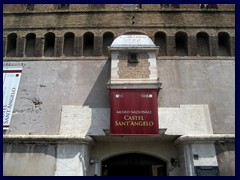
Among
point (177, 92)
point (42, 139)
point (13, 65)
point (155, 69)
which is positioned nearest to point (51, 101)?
point (42, 139)

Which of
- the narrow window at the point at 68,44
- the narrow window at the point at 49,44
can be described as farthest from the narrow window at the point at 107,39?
the narrow window at the point at 49,44

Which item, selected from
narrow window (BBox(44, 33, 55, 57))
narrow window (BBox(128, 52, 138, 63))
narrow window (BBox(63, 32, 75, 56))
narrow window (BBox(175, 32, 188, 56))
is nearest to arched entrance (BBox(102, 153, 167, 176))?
narrow window (BBox(128, 52, 138, 63))

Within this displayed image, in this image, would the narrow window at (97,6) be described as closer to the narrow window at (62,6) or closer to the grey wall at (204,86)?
the narrow window at (62,6)

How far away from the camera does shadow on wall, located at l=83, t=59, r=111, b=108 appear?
1102 cm

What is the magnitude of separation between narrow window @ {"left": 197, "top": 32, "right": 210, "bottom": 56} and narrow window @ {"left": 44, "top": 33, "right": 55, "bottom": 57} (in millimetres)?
5998

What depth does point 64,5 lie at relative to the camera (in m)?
13.8

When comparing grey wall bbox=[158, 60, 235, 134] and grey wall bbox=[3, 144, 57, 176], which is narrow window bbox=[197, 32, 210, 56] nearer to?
grey wall bbox=[158, 60, 235, 134]

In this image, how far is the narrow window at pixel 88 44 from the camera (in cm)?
1236

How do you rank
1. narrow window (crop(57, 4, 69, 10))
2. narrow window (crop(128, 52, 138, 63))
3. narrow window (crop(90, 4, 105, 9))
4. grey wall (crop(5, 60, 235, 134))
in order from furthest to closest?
narrow window (crop(57, 4, 69, 10)) → narrow window (crop(90, 4, 105, 9)) → narrow window (crop(128, 52, 138, 63)) → grey wall (crop(5, 60, 235, 134))

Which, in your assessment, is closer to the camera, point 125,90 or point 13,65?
point 125,90

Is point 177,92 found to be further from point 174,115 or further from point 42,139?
point 42,139

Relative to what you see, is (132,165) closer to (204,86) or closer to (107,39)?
(204,86)

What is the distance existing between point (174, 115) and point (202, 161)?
1830mm

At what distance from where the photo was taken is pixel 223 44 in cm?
1263
